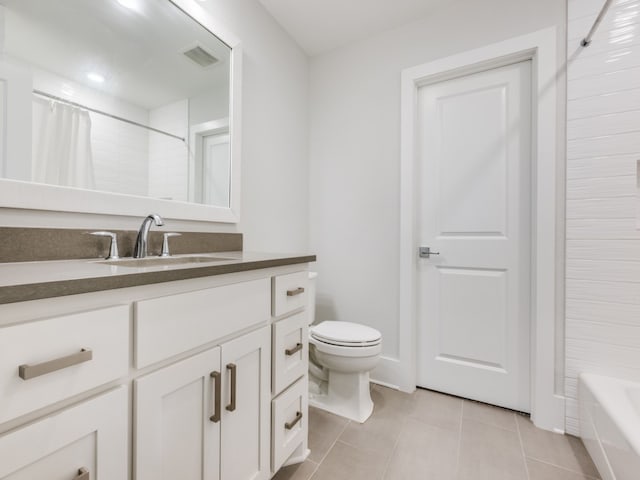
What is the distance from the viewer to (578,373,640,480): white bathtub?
0.99m

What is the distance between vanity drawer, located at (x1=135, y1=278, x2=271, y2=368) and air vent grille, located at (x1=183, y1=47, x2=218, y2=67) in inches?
45.4

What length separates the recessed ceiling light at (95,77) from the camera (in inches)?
41.8

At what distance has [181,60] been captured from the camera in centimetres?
137

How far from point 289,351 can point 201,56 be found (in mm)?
1434

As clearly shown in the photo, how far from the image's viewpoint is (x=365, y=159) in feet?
6.89

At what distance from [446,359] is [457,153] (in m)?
1.29

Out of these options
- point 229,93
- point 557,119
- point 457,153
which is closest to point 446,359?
point 457,153

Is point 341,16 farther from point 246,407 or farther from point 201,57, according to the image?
point 246,407

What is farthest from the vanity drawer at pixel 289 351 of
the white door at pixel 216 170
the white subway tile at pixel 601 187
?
the white subway tile at pixel 601 187

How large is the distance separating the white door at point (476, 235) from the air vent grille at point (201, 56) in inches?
51.4

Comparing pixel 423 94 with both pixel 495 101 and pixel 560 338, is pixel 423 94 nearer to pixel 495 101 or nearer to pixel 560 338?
pixel 495 101

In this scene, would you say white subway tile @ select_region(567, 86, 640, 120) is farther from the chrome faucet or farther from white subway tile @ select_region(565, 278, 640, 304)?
the chrome faucet

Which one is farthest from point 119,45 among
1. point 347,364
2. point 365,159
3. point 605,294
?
point 605,294

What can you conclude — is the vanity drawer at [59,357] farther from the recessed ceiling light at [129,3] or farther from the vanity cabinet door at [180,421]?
the recessed ceiling light at [129,3]
